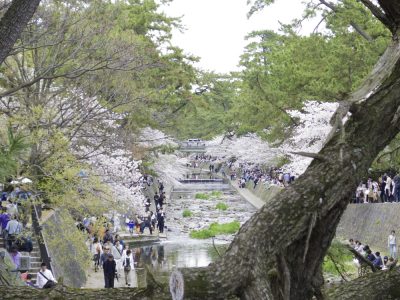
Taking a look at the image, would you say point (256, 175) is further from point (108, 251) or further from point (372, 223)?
point (108, 251)

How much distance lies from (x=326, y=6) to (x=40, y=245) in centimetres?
1175

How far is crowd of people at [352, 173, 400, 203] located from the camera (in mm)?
23969

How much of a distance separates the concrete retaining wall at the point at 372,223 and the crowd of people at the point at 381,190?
903 mm

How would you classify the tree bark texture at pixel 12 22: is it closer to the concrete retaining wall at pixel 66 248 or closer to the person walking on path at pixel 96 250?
the concrete retaining wall at pixel 66 248

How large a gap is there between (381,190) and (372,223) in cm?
339

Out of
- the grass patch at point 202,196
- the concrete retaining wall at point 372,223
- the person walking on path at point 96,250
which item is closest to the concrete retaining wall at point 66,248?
the person walking on path at point 96,250

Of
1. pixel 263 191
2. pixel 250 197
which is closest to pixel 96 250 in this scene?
pixel 263 191

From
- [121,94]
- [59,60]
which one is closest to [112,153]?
[121,94]

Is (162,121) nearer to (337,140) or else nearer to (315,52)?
(315,52)

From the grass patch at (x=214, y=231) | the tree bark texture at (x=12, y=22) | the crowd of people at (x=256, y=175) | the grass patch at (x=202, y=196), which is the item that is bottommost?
the grass patch at (x=214, y=231)

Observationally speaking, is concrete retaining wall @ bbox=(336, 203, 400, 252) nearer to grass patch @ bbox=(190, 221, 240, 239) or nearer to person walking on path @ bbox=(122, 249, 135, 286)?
grass patch @ bbox=(190, 221, 240, 239)

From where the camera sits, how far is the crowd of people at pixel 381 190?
23969 millimetres

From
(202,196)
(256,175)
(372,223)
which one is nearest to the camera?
(372,223)

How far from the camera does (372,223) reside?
893 inches
